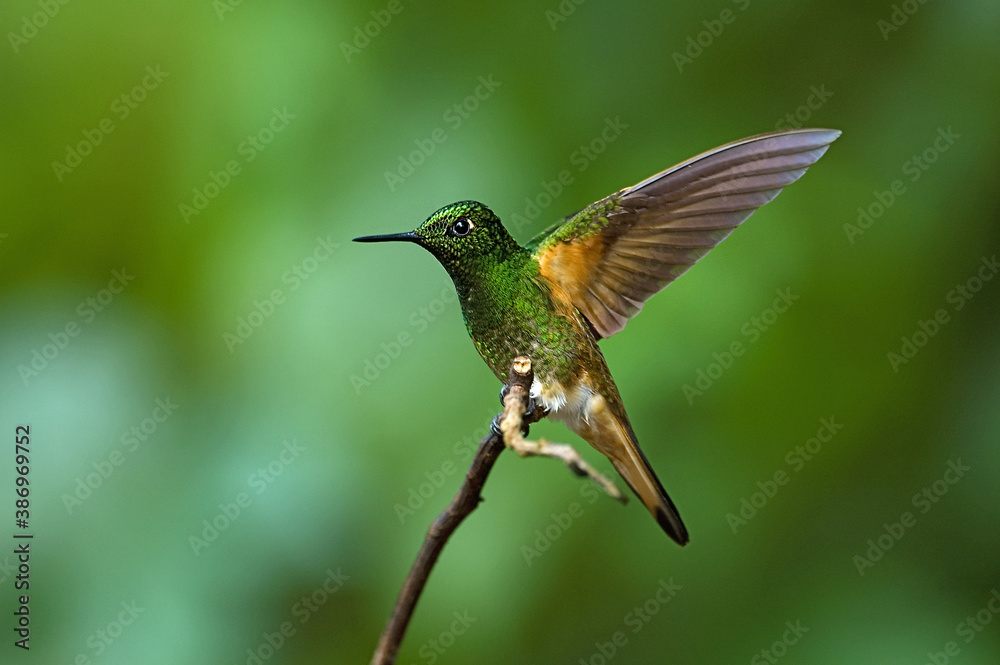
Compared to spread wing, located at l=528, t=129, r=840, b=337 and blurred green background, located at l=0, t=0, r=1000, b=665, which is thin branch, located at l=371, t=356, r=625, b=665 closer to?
spread wing, located at l=528, t=129, r=840, b=337

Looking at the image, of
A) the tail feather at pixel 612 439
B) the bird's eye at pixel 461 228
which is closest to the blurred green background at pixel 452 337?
the tail feather at pixel 612 439

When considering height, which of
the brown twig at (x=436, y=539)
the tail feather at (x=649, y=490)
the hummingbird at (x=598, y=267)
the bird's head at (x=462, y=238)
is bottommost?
the tail feather at (x=649, y=490)

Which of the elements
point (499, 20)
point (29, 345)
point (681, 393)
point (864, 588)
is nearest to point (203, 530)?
point (29, 345)

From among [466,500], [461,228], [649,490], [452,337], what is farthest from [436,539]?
[452,337]

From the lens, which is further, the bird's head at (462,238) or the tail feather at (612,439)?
the tail feather at (612,439)

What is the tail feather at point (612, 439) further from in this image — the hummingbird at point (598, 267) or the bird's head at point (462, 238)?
the bird's head at point (462, 238)

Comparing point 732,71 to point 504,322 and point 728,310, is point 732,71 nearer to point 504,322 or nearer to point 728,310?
point 728,310

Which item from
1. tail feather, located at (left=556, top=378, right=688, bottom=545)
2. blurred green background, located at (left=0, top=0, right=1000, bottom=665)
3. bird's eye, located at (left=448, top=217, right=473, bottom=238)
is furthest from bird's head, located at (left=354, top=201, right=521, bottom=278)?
blurred green background, located at (left=0, top=0, right=1000, bottom=665)
